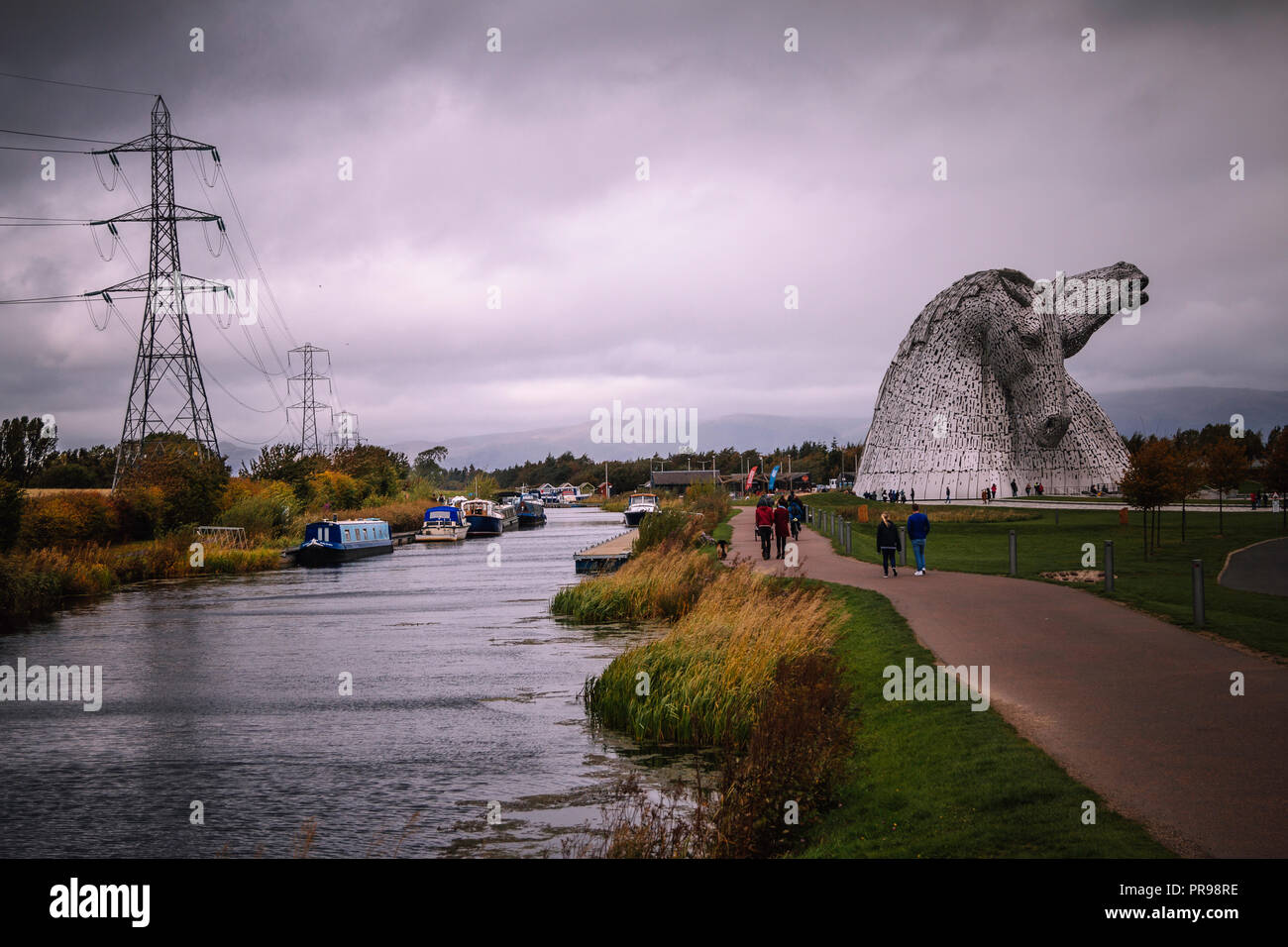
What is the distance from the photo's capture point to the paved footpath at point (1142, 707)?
26.5ft

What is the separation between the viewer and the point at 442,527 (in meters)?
80.9

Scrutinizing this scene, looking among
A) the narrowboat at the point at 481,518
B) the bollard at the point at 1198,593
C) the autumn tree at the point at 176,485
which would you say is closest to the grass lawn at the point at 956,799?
the bollard at the point at 1198,593

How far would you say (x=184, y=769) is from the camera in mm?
14383

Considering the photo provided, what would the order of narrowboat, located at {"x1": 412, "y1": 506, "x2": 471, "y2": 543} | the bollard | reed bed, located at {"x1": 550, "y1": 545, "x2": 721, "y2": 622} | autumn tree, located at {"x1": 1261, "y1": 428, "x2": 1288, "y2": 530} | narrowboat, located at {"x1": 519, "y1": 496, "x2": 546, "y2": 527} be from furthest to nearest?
narrowboat, located at {"x1": 519, "y1": 496, "x2": 546, "y2": 527}
narrowboat, located at {"x1": 412, "y1": 506, "x2": 471, "y2": 543}
autumn tree, located at {"x1": 1261, "y1": 428, "x2": 1288, "y2": 530}
reed bed, located at {"x1": 550, "y1": 545, "x2": 721, "y2": 622}
the bollard

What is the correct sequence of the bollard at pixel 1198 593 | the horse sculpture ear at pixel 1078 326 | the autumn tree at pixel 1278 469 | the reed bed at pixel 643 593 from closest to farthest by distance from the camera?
the bollard at pixel 1198 593 → the reed bed at pixel 643 593 → the autumn tree at pixel 1278 469 → the horse sculpture ear at pixel 1078 326

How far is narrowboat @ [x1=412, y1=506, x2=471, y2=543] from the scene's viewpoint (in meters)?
79.7

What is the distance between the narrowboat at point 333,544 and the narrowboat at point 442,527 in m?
16.9

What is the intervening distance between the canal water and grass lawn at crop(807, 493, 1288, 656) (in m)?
10.4

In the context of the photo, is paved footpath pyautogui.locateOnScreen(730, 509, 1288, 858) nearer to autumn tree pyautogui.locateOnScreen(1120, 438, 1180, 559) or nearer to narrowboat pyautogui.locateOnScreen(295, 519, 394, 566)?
autumn tree pyautogui.locateOnScreen(1120, 438, 1180, 559)

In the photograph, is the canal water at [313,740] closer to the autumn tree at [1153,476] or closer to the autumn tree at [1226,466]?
the autumn tree at [1153,476]

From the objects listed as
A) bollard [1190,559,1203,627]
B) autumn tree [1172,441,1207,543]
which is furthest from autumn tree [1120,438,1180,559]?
bollard [1190,559,1203,627]

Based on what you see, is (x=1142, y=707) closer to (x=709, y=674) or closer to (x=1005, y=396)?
(x=709, y=674)

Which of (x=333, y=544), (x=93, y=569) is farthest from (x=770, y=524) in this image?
(x=333, y=544)
